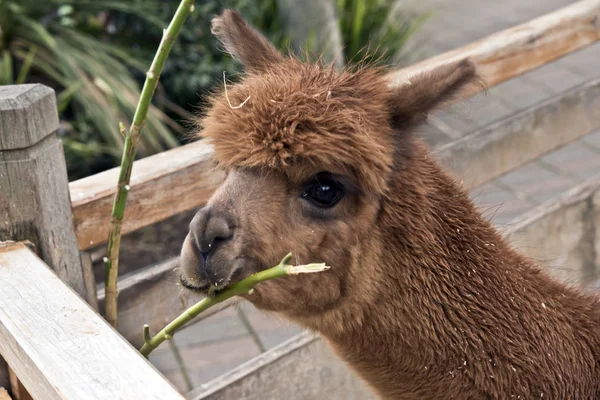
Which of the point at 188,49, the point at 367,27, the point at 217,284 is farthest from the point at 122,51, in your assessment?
the point at 217,284

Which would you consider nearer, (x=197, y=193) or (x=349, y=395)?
(x=197, y=193)

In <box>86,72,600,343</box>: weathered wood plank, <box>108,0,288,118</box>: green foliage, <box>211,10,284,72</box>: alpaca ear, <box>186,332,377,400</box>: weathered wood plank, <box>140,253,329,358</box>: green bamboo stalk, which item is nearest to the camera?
<box>140,253,329,358</box>: green bamboo stalk

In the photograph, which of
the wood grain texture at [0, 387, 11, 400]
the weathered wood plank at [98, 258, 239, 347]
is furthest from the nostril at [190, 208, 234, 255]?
the wood grain texture at [0, 387, 11, 400]

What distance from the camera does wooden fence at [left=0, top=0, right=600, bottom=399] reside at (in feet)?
5.32

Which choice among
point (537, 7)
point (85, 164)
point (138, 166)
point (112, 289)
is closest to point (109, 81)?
point (85, 164)

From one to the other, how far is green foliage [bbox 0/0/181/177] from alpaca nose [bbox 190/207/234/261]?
2852mm

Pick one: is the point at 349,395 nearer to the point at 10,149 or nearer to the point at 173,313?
the point at 173,313

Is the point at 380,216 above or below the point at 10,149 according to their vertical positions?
below

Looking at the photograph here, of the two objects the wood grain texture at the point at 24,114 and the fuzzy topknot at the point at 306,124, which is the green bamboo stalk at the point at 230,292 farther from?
the wood grain texture at the point at 24,114

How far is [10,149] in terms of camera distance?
6.50 feet

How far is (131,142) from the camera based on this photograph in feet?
6.48

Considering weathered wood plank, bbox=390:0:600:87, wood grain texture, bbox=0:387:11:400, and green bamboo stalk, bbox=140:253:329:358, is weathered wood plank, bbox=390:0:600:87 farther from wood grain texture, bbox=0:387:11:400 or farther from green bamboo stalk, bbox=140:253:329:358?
wood grain texture, bbox=0:387:11:400

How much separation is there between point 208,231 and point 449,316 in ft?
2.35

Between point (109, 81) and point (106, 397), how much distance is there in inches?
143
